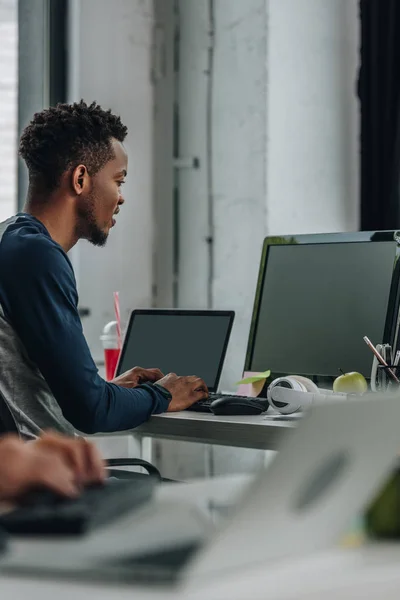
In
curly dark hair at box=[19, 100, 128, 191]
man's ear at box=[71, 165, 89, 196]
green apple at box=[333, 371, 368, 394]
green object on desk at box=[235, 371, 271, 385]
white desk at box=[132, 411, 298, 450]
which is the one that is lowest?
white desk at box=[132, 411, 298, 450]

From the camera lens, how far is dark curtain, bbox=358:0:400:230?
3.31 meters

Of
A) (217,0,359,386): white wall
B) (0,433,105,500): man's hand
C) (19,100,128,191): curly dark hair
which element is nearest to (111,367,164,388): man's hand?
(19,100,128,191): curly dark hair

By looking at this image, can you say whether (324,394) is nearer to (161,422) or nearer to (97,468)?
(161,422)

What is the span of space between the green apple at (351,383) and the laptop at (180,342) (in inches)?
12.5

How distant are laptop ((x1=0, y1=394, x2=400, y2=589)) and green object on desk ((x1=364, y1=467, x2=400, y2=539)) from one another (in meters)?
0.07

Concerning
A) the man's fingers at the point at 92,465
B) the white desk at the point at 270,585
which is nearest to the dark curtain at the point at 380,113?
the man's fingers at the point at 92,465

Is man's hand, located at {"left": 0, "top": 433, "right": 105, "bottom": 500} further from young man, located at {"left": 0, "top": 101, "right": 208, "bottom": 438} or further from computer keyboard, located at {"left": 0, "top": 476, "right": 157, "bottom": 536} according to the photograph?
young man, located at {"left": 0, "top": 101, "right": 208, "bottom": 438}

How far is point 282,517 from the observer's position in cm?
59

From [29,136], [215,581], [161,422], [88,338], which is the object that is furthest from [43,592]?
[88,338]

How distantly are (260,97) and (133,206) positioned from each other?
62cm

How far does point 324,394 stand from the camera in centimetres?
209

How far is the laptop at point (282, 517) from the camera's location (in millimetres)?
585

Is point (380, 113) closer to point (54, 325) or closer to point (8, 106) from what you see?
point (8, 106)

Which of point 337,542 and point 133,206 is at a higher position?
point 133,206
